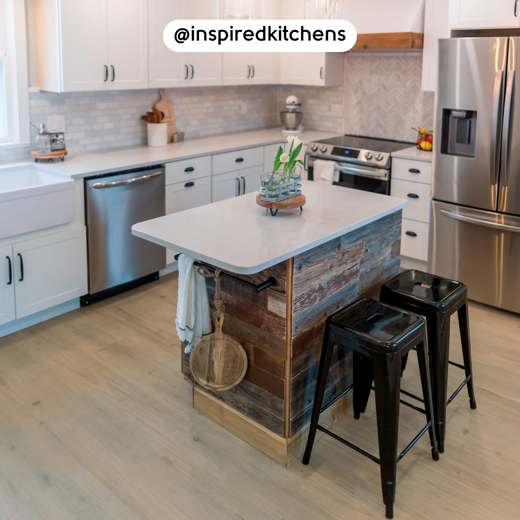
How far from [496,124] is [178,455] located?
2738 mm

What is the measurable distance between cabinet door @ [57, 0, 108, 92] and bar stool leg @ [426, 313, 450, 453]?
110 inches

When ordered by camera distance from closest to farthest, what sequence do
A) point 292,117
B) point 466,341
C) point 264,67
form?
1. point 466,341
2. point 264,67
3. point 292,117

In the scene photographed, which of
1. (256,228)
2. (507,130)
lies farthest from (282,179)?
(507,130)

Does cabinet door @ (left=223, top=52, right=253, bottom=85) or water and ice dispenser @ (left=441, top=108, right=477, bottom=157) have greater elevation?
cabinet door @ (left=223, top=52, right=253, bottom=85)

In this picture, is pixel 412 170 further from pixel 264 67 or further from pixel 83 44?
pixel 83 44

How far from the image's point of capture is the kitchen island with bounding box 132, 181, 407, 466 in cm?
221

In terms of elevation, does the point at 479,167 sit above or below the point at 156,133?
below

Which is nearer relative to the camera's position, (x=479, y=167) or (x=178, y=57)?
(x=479, y=167)

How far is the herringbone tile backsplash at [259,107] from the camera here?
165 inches

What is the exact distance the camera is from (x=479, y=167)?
3.70 metres

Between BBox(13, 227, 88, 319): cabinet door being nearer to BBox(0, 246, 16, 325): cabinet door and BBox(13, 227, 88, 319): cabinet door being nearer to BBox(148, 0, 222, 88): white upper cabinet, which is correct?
BBox(0, 246, 16, 325): cabinet door

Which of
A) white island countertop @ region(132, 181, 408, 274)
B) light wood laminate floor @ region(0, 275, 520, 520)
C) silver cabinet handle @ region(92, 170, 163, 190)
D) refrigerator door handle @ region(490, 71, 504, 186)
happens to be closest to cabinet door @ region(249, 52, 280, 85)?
silver cabinet handle @ region(92, 170, 163, 190)

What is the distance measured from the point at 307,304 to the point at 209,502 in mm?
873

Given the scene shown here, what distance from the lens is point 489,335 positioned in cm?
357
